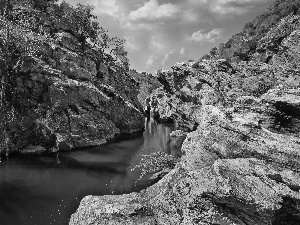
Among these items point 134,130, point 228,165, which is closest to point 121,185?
point 228,165

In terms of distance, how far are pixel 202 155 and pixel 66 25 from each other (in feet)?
229

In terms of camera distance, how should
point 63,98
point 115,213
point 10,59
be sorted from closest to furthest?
point 115,213 < point 10,59 < point 63,98

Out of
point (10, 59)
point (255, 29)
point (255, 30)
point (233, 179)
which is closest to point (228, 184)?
point (233, 179)

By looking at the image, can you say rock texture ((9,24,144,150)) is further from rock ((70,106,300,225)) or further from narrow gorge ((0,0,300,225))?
rock ((70,106,300,225))

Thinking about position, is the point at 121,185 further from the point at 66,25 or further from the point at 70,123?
the point at 66,25

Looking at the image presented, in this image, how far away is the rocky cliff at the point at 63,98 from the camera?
5894cm

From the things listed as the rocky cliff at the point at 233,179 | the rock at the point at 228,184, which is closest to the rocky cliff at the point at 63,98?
the rocky cliff at the point at 233,179

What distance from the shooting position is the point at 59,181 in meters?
40.6

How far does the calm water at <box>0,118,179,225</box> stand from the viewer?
3042cm

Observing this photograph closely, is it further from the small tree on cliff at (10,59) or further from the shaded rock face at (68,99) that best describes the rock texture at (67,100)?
the small tree on cliff at (10,59)

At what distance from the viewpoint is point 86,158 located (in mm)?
54312

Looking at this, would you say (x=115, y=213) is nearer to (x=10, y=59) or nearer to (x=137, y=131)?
(x=10, y=59)

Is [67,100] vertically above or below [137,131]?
above

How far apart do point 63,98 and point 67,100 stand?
45.6 inches
